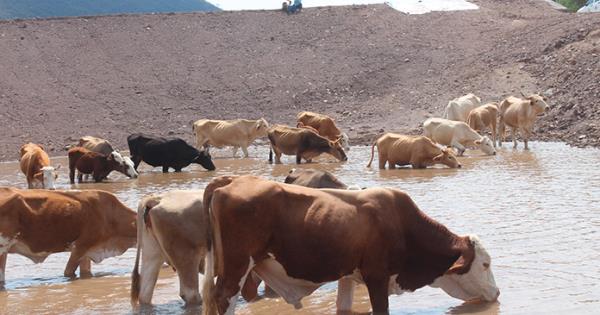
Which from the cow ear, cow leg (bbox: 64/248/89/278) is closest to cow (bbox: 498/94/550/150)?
cow leg (bbox: 64/248/89/278)

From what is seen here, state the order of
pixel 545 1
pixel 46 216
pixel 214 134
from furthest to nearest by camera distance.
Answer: pixel 545 1 < pixel 214 134 < pixel 46 216

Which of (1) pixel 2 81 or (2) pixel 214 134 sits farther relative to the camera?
(1) pixel 2 81

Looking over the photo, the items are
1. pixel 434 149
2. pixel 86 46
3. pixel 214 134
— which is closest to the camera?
pixel 434 149

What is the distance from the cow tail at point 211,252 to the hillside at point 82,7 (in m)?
74.2

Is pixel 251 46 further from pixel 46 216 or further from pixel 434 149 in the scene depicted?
pixel 46 216

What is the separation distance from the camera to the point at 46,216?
12.8 m

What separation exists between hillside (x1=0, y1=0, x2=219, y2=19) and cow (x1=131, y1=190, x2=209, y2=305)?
72583mm

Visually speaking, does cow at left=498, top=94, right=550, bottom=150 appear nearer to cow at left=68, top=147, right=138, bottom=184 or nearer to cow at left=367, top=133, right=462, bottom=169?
cow at left=367, top=133, right=462, bottom=169

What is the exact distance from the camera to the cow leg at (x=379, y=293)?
9.80m

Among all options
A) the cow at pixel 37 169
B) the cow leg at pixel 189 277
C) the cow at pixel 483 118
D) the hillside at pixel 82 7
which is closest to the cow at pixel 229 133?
the cow at pixel 483 118

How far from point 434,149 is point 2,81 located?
25.8 m

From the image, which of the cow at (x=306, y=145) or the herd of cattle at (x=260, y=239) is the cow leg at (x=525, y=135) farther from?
the herd of cattle at (x=260, y=239)

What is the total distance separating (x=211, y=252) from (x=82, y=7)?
87450 millimetres

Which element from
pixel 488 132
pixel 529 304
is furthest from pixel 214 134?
pixel 529 304
